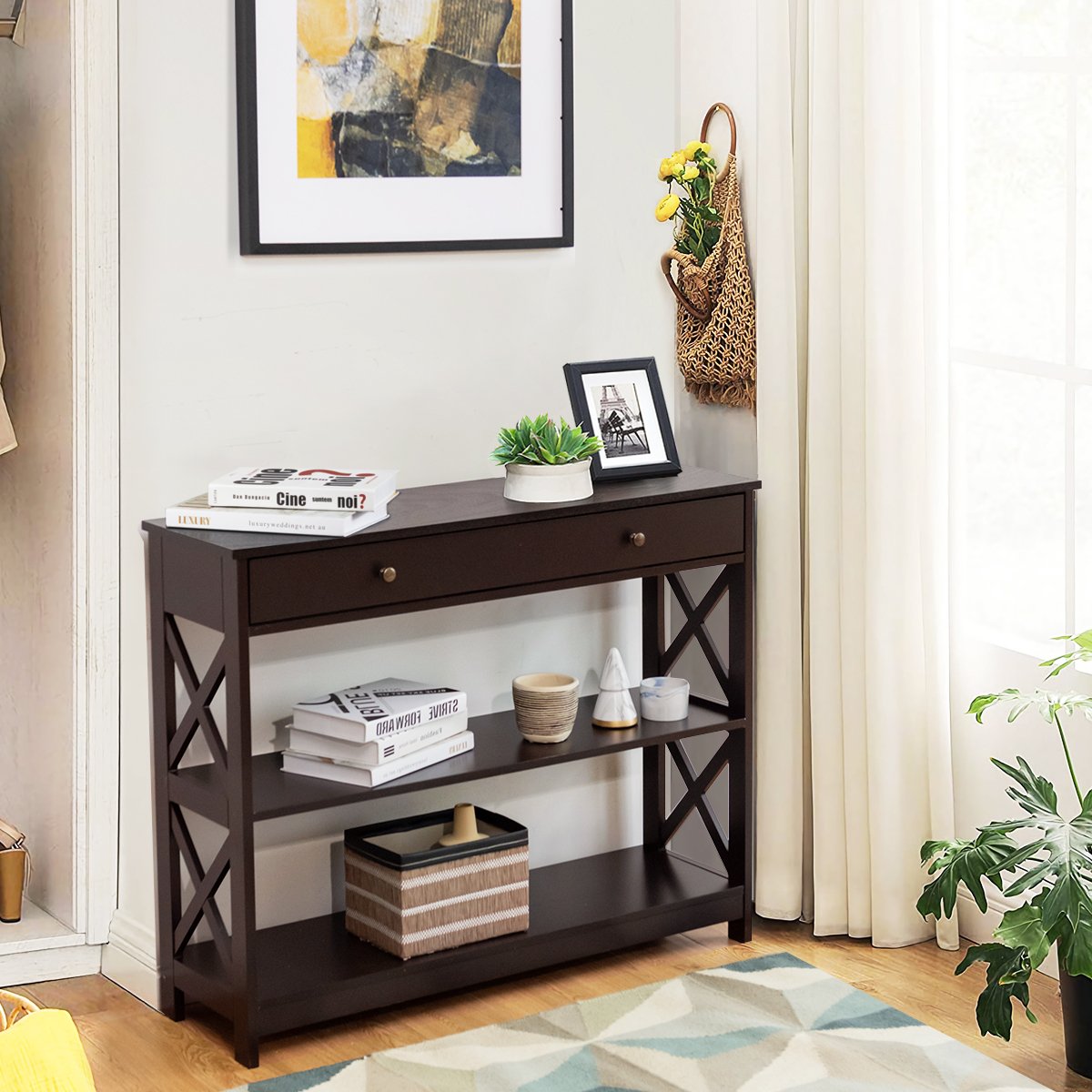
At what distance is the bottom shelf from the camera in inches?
107

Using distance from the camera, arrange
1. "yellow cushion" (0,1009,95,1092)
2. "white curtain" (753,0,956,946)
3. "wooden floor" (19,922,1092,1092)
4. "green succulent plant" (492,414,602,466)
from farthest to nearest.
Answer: "white curtain" (753,0,956,946) → "green succulent plant" (492,414,602,466) → "wooden floor" (19,922,1092,1092) → "yellow cushion" (0,1009,95,1092)

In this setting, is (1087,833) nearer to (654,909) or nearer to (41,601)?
(654,909)

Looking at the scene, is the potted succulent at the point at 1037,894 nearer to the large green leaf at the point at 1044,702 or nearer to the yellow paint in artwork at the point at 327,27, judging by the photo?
the large green leaf at the point at 1044,702

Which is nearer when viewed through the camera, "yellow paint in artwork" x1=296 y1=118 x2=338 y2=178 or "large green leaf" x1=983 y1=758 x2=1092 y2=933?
"large green leaf" x1=983 y1=758 x2=1092 y2=933

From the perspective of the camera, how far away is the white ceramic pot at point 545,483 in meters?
2.81

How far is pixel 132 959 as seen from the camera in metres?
2.90

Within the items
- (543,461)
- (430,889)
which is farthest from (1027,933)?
(543,461)

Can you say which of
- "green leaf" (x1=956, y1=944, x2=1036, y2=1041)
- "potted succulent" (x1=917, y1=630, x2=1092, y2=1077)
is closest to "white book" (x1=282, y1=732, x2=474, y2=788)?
"potted succulent" (x1=917, y1=630, x2=1092, y2=1077)

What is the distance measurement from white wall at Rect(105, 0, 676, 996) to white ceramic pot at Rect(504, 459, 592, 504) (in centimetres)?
28

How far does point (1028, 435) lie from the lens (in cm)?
292

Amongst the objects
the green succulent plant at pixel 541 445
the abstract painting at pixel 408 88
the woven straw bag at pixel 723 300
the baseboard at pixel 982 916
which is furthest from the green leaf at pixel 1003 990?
the abstract painting at pixel 408 88

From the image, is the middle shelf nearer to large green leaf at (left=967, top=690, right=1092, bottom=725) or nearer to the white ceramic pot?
the white ceramic pot

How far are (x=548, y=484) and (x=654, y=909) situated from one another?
855 mm

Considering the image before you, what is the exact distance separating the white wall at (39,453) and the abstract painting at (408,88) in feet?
1.39
